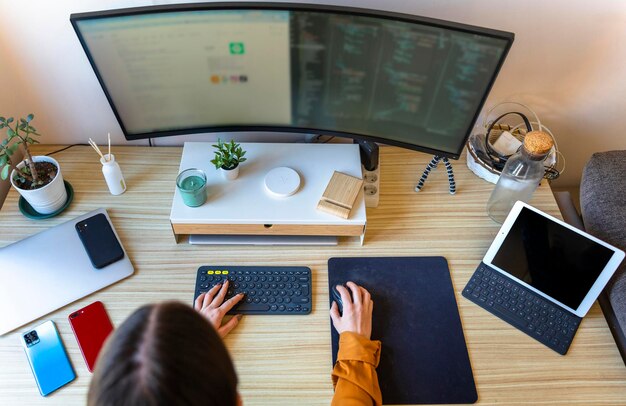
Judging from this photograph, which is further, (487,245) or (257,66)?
(487,245)

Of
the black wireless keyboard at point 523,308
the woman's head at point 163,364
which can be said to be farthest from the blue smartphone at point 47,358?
the black wireless keyboard at point 523,308

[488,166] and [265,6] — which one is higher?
[265,6]

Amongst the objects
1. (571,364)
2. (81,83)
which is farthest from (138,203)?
(571,364)

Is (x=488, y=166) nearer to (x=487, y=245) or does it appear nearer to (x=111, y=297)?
(x=487, y=245)

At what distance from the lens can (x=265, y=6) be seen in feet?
2.74

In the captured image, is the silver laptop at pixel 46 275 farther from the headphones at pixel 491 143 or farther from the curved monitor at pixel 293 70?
the headphones at pixel 491 143

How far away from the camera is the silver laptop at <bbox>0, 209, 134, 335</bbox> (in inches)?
37.9

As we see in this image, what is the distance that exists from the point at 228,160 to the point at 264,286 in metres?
0.30

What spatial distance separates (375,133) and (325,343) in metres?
0.48

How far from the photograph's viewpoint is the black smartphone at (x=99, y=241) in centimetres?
103

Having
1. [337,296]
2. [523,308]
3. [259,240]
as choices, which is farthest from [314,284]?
[523,308]

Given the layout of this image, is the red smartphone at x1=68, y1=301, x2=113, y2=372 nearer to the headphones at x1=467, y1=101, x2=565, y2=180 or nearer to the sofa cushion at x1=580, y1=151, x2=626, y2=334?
the headphones at x1=467, y1=101, x2=565, y2=180

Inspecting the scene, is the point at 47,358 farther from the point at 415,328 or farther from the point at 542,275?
the point at 542,275

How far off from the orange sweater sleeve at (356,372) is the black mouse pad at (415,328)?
3 centimetres
